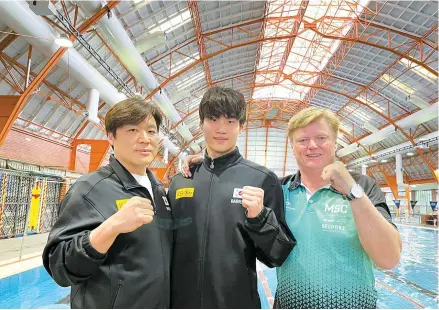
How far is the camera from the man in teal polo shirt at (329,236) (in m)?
1.91

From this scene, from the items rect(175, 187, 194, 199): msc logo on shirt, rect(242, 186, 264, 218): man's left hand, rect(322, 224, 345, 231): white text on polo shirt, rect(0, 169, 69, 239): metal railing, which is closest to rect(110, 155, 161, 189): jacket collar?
rect(175, 187, 194, 199): msc logo on shirt

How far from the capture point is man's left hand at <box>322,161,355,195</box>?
185cm

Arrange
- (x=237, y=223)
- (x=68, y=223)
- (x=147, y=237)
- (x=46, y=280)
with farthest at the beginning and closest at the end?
(x=46, y=280)
(x=237, y=223)
(x=147, y=237)
(x=68, y=223)

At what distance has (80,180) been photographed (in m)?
1.97

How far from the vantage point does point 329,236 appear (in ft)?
6.97

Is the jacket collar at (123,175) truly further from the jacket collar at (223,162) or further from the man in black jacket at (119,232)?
the jacket collar at (223,162)

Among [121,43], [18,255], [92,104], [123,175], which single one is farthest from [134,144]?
[18,255]

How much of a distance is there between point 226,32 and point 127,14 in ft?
22.1

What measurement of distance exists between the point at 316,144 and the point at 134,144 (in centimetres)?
131

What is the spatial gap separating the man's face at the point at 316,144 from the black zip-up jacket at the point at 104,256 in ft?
3.89

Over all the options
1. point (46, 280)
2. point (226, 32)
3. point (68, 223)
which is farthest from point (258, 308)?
point (226, 32)

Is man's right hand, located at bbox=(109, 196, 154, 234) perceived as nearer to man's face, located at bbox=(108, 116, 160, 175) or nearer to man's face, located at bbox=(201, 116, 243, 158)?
man's face, located at bbox=(108, 116, 160, 175)

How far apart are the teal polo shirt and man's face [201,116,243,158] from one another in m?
0.76

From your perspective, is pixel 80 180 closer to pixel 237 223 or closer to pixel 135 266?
pixel 135 266
